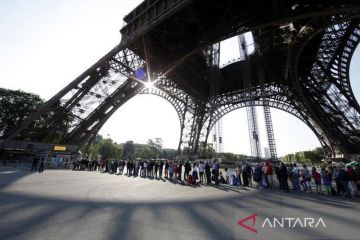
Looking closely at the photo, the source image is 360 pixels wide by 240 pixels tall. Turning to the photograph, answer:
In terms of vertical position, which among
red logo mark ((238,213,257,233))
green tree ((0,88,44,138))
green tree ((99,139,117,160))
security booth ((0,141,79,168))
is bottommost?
red logo mark ((238,213,257,233))

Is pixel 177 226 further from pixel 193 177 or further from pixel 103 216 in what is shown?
pixel 193 177

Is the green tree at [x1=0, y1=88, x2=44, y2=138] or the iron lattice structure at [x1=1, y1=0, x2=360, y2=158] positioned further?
the green tree at [x1=0, y1=88, x2=44, y2=138]

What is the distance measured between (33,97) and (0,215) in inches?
1858

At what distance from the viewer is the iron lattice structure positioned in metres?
15.5

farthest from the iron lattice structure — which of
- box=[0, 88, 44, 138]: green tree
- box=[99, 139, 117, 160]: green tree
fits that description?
box=[99, 139, 117, 160]: green tree

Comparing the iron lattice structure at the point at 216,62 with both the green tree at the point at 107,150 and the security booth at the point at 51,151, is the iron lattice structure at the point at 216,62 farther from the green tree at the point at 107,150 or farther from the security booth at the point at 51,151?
the green tree at the point at 107,150

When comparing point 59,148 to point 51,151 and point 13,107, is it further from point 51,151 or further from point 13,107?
point 13,107

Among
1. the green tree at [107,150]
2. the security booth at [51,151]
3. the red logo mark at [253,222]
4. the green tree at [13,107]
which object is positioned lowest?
the red logo mark at [253,222]

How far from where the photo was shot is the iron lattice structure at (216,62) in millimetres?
15508

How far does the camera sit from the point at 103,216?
5605 mm

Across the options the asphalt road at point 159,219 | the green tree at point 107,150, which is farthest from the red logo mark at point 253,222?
the green tree at point 107,150

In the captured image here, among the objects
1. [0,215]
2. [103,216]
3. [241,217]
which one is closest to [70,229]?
[103,216]

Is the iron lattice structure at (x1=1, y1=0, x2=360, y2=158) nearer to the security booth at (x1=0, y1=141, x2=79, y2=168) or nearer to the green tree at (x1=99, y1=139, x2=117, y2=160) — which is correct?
the security booth at (x1=0, y1=141, x2=79, y2=168)

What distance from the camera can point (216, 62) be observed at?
27.3 meters
